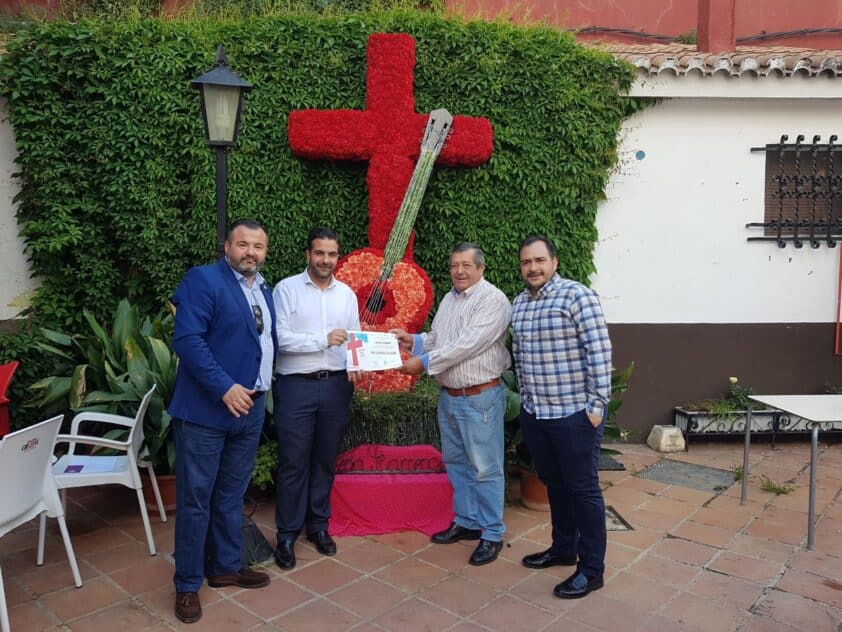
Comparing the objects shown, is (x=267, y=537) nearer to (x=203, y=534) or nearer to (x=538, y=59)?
(x=203, y=534)

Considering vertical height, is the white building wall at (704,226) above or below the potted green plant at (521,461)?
above

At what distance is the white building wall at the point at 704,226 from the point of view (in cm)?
643

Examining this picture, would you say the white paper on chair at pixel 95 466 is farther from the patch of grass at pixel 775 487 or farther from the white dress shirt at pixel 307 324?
the patch of grass at pixel 775 487

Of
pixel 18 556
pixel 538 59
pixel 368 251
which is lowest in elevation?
pixel 18 556

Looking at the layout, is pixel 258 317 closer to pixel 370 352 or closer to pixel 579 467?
pixel 370 352

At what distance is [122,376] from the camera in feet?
14.9

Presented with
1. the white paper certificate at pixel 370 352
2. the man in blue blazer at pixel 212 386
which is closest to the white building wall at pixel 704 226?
the white paper certificate at pixel 370 352

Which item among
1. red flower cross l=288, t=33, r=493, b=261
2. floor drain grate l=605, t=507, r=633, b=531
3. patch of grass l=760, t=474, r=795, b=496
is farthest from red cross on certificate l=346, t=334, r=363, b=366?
patch of grass l=760, t=474, r=795, b=496

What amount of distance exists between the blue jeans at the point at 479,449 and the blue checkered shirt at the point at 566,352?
1.39 feet

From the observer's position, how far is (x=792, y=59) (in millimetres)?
6223

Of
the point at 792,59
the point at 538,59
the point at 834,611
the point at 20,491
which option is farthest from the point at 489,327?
the point at 792,59

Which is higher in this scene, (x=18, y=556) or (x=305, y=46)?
(x=305, y=46)

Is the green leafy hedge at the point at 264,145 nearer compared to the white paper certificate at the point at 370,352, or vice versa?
the white paper certificate at the point at 370,352

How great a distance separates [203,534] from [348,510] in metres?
1.16
